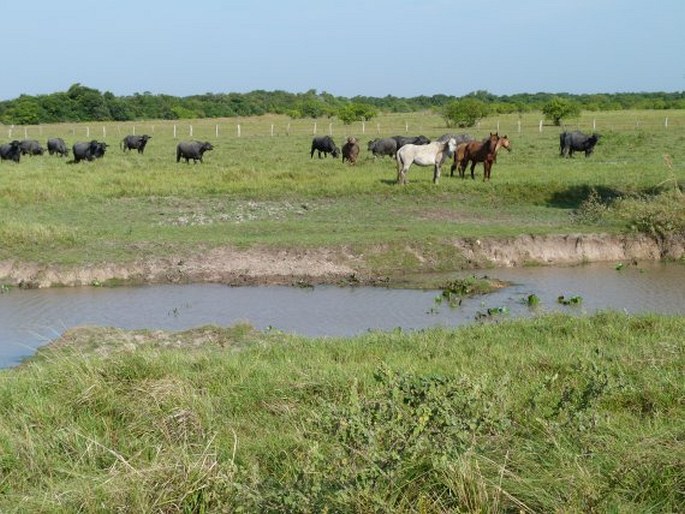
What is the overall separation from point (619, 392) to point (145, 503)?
298 centimetres

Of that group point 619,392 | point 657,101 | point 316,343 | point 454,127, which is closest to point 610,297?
point 316,343

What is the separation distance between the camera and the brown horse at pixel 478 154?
20.1m

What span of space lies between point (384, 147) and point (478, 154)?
771 cm

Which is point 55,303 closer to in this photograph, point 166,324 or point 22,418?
point 166,324

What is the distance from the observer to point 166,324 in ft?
34.3

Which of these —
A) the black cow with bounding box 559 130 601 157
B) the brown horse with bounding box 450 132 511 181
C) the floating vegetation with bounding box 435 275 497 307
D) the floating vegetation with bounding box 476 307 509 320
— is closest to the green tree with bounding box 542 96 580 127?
the black cow with bounding box 559 130 601 157

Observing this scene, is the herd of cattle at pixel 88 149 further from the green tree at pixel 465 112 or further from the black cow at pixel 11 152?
the green tree at pixel 465 112

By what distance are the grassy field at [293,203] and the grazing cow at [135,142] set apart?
6096 millimetres

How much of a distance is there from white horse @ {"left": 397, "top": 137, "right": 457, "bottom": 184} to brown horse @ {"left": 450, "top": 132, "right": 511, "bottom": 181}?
0.34m

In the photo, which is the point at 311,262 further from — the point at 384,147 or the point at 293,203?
the point at 384,147

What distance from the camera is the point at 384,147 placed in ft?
91.9

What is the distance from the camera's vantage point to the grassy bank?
11.9ft

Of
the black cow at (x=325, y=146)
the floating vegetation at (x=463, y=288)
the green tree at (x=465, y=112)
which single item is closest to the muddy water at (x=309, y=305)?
the floating vegetation at (x=463, y=288)

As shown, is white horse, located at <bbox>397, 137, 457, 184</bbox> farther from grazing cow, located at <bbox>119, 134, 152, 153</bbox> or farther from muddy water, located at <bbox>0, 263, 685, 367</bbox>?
grazing cow, located at <bbox>119, 134, 152, 153</bbox>
